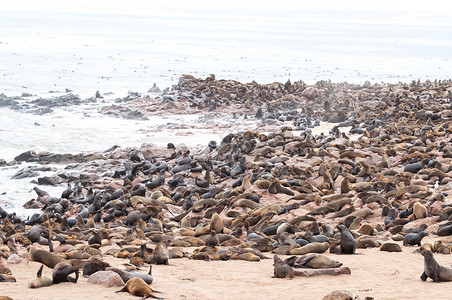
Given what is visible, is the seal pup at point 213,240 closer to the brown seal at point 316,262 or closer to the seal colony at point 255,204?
the seal colony at point 255,204

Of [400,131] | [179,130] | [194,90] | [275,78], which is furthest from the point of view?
[275,78]

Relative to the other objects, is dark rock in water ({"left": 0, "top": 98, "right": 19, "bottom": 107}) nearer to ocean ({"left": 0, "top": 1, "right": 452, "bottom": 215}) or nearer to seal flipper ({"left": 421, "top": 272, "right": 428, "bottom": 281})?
ocean ({"left": 0, "top": 1, "right": 452, "bottom": 215})

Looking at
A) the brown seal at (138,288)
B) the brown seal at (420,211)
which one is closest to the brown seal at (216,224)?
the brown seal at (420,211)

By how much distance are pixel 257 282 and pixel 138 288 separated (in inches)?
55.8

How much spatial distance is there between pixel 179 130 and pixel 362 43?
57754mm

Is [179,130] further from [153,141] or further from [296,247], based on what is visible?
[296,247]

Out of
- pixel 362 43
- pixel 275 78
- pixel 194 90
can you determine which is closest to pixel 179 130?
pixel 194 90

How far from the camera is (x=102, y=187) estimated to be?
13984 millimetres

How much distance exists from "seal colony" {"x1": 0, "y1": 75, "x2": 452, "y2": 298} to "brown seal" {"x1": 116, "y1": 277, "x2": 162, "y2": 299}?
0.04ft

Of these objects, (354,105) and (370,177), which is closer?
(370,177)

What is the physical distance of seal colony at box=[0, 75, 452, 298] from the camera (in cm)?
744

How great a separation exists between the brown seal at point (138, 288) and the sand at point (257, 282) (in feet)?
0.23

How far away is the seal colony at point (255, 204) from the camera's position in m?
7.44

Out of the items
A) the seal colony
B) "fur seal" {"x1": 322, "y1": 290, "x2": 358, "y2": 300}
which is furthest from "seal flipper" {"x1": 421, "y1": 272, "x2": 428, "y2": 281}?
"fur seal" {"x1": 322, "y1": 290, "x2": 358, "y2": 300}
